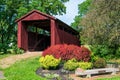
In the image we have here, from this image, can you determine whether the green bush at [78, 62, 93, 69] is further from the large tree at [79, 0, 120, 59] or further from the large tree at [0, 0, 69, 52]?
the large tree at [0, 0, 69, 52]

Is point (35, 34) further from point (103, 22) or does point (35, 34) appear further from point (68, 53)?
point (103, 22)

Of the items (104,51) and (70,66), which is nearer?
(70,66)

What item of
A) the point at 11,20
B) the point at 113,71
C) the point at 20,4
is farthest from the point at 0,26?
the point at 113,71

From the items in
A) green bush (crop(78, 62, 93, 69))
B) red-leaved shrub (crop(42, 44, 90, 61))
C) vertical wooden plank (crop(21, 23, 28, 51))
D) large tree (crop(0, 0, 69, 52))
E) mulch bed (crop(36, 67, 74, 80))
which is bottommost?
mulch bed (crop(36, 67, 74, 80))

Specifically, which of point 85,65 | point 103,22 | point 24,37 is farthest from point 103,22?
point 24,37

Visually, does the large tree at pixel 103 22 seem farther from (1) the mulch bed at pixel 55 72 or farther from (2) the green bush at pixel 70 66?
(1) the mulch bed at pixel 55 72

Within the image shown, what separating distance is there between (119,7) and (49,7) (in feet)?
104

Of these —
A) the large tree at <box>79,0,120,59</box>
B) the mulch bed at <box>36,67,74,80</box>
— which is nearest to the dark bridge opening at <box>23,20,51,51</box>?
the large tree at <box>79,0,120,59</box>

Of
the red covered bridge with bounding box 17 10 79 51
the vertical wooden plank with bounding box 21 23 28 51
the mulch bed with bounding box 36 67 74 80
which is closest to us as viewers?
the mulch bed with bounding box 36 67 74 80

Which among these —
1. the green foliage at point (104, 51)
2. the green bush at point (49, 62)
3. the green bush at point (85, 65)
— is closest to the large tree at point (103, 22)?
the green bush at point (85, 65)

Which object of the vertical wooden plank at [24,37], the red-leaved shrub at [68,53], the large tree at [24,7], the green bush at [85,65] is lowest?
the green bush at [85,65]

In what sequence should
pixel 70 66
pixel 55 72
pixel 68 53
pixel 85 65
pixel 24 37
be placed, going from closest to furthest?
1. pixel 55 72
2. pixel 70 66
3. pixel 85 65
4. pixel 68 53
5. pixel 24 37

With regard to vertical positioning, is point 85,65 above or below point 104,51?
below

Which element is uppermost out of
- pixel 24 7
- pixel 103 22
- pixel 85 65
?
pixel 24 7
